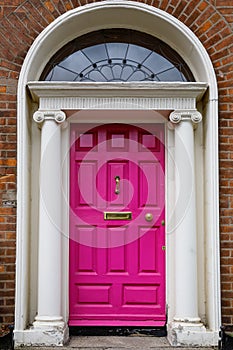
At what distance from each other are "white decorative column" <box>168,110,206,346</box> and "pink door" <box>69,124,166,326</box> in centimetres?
30

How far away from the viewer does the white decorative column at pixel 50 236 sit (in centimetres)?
437

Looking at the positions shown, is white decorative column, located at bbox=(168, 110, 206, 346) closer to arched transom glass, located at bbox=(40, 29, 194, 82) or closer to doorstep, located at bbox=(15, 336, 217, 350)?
doorstep, located at bbox=(15, 336, 217, 350)

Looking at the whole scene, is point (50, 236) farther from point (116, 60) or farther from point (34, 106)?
point (116, 60)

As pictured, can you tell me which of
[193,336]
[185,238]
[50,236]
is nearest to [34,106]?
[50,236]

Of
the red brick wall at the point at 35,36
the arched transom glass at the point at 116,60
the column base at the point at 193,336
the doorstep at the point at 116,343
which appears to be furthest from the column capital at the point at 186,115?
the doorstep at the point at 116,343

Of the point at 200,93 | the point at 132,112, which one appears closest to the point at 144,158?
the point at 132,112

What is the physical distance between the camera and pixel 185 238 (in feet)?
14.7

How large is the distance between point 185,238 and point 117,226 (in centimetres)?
75

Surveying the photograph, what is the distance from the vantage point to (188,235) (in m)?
4.48

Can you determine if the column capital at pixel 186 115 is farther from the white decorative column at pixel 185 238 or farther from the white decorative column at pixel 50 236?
the white decorative column at pixel 50 236

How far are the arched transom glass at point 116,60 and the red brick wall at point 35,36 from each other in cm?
38

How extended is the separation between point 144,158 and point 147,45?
1.20 metres

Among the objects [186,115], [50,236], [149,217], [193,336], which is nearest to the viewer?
[193,336]

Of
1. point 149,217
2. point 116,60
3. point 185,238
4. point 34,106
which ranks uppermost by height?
point 116,60
